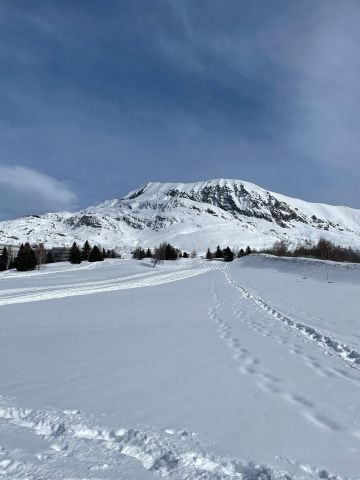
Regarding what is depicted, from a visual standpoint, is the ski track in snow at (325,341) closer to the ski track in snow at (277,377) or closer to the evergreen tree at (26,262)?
the ski track in snow at (277,377)

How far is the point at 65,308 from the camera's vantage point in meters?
14.3

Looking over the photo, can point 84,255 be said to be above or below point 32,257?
above

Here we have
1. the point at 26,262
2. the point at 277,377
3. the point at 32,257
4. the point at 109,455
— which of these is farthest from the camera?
the point at 32,257

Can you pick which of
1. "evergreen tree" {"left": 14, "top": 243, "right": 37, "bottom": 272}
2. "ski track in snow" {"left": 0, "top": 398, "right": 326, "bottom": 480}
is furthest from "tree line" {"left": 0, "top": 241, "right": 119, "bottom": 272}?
"ski track in snow" {"left": 0, "top": 398, "right": 326, "bottom": 480}

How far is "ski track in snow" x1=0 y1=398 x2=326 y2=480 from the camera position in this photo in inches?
126

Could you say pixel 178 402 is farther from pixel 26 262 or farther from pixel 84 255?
pixel 84 255

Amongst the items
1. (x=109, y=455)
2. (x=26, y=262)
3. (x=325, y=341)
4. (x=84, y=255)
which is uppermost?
(x=84, y=255)

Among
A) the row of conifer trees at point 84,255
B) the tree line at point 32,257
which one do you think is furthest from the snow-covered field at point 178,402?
the row of conifer trees at point 84,255

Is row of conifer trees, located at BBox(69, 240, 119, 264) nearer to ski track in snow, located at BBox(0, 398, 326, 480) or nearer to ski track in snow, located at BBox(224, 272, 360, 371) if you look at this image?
ski track in snow, located at BBox(224, 272, 360, 371)

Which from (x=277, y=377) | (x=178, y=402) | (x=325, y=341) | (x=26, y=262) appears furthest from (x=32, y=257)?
(x=178, y=402)

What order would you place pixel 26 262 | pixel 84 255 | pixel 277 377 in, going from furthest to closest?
pixel 84 255, pixel 26 262, pixel 277 377

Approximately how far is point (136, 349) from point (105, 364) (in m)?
1.20

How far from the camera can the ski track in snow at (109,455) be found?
3199 mm

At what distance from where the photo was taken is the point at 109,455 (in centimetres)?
351
